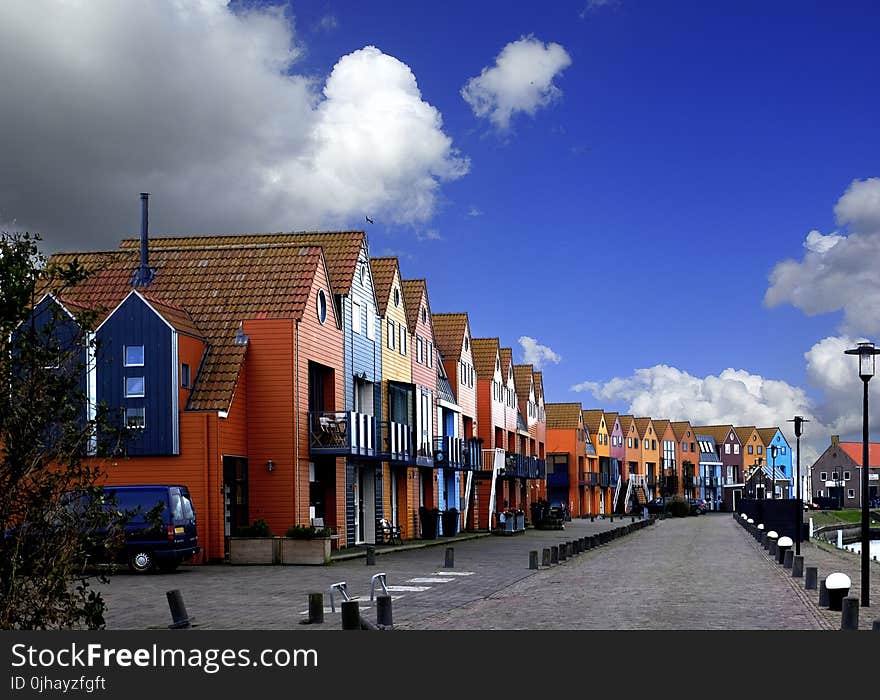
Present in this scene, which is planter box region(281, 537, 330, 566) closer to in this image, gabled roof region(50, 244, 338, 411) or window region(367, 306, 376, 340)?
gabled roof region(50, 244, 338, 411)

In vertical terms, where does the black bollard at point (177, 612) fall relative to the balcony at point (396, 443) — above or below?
below

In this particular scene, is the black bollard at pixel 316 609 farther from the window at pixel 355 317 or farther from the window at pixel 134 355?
the window at pixel 355 317

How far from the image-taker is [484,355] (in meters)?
63.2

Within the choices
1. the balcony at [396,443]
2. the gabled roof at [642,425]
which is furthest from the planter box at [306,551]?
the gabled roof at [642,425]


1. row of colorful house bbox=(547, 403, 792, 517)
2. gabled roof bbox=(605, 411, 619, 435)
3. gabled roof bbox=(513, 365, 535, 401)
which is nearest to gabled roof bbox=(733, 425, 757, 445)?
row of colorful house bbox=(547, 403, 792, 517)

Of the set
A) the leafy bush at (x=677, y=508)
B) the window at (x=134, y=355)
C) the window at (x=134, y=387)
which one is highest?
the window at (x=134, y=355)

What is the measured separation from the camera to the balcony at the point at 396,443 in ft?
132

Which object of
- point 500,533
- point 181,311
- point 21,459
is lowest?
point 500,533

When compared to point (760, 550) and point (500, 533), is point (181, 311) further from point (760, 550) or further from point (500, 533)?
point (500, 533)

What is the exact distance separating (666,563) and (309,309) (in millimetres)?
12000

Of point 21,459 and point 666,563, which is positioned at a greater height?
point 21,459

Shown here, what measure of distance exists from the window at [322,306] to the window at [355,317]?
2.89 meters
